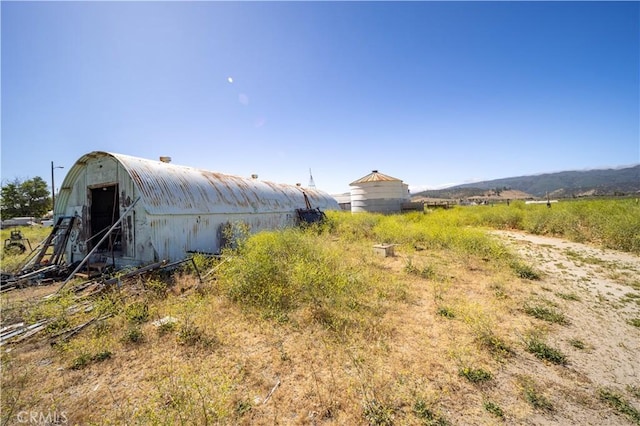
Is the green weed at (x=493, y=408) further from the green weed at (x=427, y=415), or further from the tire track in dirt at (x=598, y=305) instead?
the tire track in dirt at (x=598, y=305)

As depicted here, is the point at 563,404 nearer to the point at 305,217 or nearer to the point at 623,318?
the point at 623,318

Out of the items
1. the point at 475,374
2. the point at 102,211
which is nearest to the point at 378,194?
the point at 102,211

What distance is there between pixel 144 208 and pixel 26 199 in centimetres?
5088

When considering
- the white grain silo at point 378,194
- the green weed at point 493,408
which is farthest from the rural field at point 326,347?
the white grain silo at point 378,194

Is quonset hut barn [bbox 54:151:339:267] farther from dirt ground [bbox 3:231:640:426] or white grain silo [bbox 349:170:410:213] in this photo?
white grain silo [bbox 349:170:410:213]

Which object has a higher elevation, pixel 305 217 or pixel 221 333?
pixel 305 217

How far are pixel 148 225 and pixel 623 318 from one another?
42.1 ft

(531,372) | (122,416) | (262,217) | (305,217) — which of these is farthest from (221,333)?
(305,217)

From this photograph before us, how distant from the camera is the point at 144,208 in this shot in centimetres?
867

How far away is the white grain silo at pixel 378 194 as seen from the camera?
926 inches

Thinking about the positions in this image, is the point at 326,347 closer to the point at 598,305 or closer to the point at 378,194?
the point at 598,305

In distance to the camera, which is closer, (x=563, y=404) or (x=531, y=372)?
(x=563, y=404)

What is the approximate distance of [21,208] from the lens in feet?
130

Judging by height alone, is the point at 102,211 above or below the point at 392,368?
above
